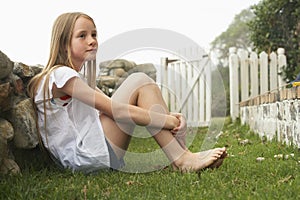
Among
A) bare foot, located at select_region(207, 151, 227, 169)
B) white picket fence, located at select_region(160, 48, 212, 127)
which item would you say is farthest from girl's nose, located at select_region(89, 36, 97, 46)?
white picket fence, located at select_region(160, 48, 212, 127)

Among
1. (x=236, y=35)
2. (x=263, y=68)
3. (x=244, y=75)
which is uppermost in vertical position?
(x=236, y=35)

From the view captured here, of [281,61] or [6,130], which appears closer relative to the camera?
[6,130]

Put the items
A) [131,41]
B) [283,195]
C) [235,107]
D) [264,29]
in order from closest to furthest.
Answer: [283,195] → [131,41] → [235,107] → [264,29]

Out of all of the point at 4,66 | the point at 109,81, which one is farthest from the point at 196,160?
the point at 109,81

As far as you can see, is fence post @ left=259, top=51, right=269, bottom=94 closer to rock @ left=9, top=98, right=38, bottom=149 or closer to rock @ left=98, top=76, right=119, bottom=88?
rock @ left=98, top=76, right=119, bottom=88

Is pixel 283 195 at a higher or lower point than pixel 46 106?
lower

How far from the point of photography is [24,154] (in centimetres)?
218

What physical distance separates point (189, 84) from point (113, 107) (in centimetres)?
430

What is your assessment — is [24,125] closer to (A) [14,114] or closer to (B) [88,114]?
(A) [14,114]

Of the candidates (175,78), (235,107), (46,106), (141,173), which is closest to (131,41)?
(46,106)

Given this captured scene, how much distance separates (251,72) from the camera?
19.4ft

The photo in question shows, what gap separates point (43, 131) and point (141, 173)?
1.76 feet

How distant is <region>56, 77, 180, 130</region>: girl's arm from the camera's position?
1913 millimetres

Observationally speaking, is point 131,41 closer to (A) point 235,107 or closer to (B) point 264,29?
(A) point 235,107
